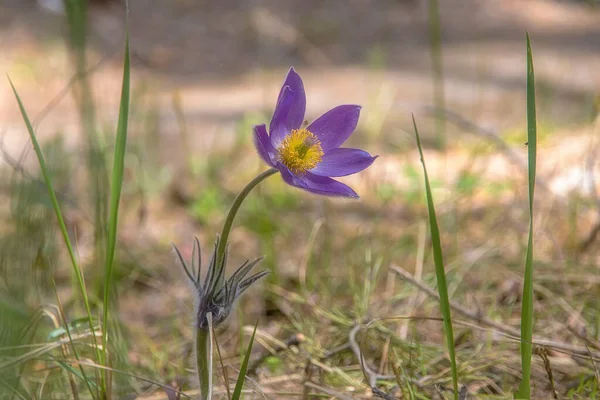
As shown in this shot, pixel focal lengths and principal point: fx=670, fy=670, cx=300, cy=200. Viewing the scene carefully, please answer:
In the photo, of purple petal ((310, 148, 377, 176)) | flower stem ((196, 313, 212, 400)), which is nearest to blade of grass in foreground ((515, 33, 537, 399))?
purple petal ((310, 148, 377, 176))

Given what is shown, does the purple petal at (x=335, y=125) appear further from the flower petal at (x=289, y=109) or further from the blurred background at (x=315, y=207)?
the blurred background at (x=315, y=207)

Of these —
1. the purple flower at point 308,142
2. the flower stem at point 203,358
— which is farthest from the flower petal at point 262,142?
the flower stem at point 203,358

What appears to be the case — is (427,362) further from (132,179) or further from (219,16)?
(219,16)

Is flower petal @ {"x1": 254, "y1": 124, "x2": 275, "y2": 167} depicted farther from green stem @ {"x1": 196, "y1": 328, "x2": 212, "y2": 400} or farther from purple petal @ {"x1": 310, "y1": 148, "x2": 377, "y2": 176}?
green stem @ {"x1": 196, "y1": 328, "x2": 212, "y2": 400}

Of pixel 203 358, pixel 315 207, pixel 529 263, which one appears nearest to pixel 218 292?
pixel 203 358

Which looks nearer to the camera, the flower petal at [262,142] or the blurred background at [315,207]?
the flower petal at [262,142]

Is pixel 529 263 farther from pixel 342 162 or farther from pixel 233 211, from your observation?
pixel 233 211
